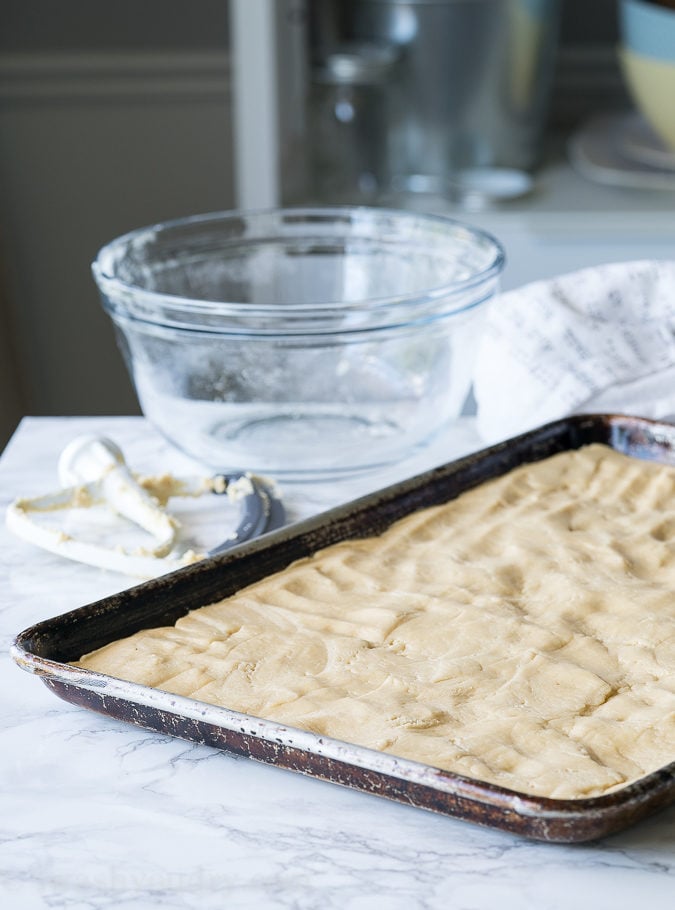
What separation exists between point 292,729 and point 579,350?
0.74 meters

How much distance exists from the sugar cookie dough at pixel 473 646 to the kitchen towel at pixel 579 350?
25cm

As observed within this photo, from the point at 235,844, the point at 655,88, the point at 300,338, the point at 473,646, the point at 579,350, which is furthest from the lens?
the point at 655,88

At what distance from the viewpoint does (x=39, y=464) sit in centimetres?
128

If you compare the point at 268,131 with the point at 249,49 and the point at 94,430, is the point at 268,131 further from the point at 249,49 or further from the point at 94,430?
the point at 94,430

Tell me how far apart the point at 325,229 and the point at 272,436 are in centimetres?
29

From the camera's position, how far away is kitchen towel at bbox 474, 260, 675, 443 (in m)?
1.31

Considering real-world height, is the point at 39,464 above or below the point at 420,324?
below

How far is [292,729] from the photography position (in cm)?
69

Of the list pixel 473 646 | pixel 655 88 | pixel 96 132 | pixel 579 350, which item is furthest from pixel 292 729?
pixel 96 132

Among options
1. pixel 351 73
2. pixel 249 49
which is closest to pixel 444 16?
pixel 351 73

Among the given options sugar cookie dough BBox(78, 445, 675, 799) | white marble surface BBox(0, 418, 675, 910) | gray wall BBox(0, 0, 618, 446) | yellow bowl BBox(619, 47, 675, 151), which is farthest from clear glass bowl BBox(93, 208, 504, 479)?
gray wall BBox(0, 0, 618, 446)

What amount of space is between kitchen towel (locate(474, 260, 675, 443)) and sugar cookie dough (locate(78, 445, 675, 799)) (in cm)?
25

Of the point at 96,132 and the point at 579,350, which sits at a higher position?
the point at 579,350

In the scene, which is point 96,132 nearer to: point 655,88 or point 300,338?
point 655,88
